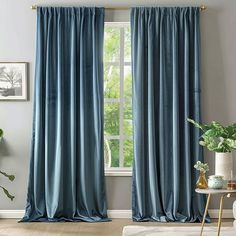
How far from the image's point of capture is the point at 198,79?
5629mm

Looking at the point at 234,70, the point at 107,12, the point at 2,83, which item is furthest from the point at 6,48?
the point at 234,70

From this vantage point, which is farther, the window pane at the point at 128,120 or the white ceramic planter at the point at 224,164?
the window pane at the point at 128,120

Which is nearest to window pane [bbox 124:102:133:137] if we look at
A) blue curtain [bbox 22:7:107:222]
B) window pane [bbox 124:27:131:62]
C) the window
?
the window

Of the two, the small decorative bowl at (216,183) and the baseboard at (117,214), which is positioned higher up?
the small decorative bowl at (216,183)

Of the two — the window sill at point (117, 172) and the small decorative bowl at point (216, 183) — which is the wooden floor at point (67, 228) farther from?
the small decorative bowl at point (216, 183)

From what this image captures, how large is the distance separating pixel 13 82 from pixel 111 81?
1196 mm

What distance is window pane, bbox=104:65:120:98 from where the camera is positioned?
19.6ft

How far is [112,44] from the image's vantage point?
5953 mm

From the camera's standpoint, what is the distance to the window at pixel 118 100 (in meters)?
5.93

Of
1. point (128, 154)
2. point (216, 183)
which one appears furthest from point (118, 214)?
point (216, 183)

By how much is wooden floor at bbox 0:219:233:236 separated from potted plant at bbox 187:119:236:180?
3.93ft

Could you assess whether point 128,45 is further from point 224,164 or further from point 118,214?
point 224,164

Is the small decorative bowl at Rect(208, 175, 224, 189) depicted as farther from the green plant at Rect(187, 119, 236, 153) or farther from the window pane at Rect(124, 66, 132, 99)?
the window pane at Rect(124, 66, 132, 99)

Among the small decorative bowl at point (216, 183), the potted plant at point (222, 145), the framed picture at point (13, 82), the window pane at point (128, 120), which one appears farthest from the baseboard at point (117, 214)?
the small decorative bowl at point (216, 183)
